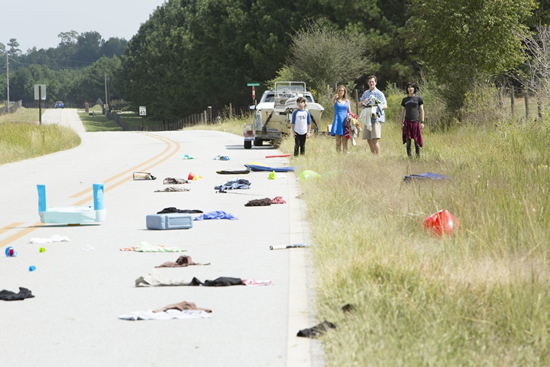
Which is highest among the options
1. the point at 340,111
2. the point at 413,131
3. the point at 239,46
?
the point at 239,46

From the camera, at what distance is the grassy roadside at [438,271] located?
4863 millimetres

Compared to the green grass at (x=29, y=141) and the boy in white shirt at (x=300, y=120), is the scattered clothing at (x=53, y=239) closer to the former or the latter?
the boy in white shirt at (x=300, y=120)

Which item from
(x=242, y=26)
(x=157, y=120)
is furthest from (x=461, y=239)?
(x=157, y=120)

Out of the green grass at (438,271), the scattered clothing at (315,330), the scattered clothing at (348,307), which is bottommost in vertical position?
the scattered clothing at (315,330)

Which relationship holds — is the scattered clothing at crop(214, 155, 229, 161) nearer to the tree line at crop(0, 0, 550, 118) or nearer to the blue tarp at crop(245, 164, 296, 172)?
the blue tarp at crop(245, 164, 296, 172)

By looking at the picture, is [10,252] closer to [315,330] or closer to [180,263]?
[180,263]

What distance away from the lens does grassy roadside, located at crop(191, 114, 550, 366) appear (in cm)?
486

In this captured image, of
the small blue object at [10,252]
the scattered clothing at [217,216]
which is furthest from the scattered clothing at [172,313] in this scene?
the scattered clothing at [217,216]

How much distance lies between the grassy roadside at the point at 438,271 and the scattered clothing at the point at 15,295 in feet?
7.69

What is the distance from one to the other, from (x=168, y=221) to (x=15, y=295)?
406cm

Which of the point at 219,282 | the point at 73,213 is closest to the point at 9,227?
the point at 73,213

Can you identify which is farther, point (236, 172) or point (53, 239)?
point (236, 172)

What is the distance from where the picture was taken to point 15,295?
6.89 m

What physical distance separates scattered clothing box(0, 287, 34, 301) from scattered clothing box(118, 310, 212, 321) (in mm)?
1116
